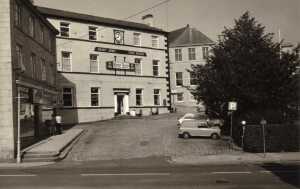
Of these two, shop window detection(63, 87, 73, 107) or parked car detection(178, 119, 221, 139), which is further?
shop window detection(63, 87, 73, 107)

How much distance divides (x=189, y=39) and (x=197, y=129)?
29.3 meters

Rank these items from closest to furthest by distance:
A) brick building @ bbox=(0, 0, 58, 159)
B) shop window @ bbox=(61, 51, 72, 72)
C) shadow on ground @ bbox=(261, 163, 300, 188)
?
shadow on ground @ bbox=(261, 163, 300, 188) < brick building @ bbox=(0, 0, 58, 159) < shop window @ bbox=(61, 51, 72, 72)

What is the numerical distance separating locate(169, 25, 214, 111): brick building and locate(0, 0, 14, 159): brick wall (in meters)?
33.8

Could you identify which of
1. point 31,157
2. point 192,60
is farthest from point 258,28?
point 192,60

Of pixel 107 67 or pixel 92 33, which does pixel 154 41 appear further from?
pixel 92 33

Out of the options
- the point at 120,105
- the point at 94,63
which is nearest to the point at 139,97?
the point at 120,105

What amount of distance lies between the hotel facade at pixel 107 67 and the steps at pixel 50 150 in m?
12.5

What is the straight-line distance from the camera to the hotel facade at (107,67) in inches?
1729

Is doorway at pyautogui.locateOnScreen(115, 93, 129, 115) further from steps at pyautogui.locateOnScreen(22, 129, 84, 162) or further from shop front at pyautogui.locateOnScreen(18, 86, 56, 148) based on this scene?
steps at pyautogui.locateOnScreen(22, 129, 84, 162)

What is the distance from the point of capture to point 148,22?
55.2 meters

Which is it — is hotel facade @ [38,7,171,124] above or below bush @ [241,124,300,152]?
above

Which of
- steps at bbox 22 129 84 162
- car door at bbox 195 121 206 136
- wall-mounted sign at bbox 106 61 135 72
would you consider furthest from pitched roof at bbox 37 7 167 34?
car door at bbox 195 121 206 136

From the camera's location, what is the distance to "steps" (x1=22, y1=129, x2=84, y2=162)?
24.4 metres

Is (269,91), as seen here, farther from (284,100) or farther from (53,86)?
(53,86)
